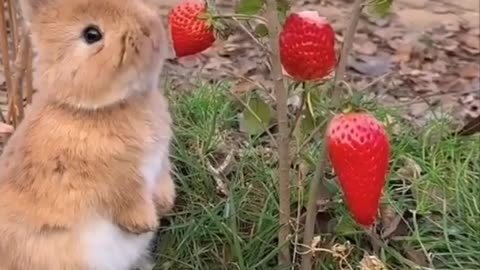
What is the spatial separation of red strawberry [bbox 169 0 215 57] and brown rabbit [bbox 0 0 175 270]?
0.17ft

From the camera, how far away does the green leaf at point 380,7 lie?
2.17m

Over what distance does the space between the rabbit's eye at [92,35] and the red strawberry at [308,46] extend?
13.5 inches

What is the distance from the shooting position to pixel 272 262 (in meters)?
2.66

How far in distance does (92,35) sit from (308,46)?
0.38m

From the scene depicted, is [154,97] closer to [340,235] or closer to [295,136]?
[295,136]

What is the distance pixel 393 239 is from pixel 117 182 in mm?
791

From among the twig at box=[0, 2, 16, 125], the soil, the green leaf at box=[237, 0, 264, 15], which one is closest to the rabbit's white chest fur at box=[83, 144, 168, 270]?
the green leaf at box=[237, 0, 264, 15]

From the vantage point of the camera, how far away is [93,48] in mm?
2072

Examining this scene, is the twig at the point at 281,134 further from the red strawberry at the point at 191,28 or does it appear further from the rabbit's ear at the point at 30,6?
the rabbit's ear at the point at 30,6

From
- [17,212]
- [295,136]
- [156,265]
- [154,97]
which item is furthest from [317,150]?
[17,212]

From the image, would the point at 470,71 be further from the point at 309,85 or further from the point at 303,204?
the point at 309,85

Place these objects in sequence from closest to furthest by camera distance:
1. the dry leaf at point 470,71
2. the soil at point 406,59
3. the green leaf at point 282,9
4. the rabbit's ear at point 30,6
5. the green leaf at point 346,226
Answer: the rabbit's ear at point 30,6
the green leaf at point 282,9
the green leaf at point 346,226
the soil at point 406,59
the dry leaf at point 470,71

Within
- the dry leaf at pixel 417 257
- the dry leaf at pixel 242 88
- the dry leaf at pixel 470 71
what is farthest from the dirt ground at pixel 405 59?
the dry leaf at pixel 417 257

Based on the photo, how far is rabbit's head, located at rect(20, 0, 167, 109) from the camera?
2076mm
